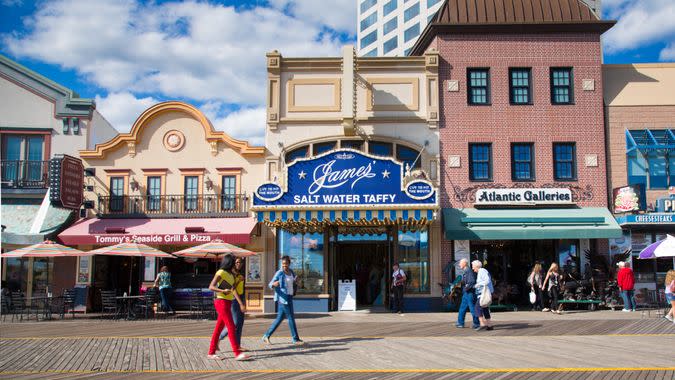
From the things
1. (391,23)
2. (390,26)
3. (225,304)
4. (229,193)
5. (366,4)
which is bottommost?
(225,304)

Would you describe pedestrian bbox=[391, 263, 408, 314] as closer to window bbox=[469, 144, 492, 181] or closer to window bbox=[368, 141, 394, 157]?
window bbox=[368, 141, 394, 157]

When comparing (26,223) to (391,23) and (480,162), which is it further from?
(391,23)

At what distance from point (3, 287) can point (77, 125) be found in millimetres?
6053

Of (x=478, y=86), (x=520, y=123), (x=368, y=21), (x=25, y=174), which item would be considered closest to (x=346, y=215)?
(x=478, y=86)

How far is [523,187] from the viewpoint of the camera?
21.7m

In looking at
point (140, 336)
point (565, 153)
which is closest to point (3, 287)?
point (140, 336)

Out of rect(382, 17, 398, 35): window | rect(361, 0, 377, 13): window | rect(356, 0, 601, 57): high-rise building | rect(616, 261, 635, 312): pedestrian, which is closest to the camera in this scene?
rect(616, 261, 635, 312): pedestrian

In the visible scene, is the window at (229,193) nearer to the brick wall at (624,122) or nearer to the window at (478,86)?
the window at (478,86)

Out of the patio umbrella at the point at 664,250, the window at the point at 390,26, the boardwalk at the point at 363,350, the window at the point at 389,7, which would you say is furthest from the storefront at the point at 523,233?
the window at the point at 389,7

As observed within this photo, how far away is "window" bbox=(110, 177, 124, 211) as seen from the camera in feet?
73.0

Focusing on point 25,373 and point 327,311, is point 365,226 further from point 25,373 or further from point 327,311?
point 25,373

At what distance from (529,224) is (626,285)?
337 cm

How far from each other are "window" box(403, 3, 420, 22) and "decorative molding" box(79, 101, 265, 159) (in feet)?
173

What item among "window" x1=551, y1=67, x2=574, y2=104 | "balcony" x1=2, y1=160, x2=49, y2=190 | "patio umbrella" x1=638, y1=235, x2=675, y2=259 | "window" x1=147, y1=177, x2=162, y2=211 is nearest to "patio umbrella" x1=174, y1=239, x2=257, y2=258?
"window" x1=147, y1=177, x2=162, y2=211
